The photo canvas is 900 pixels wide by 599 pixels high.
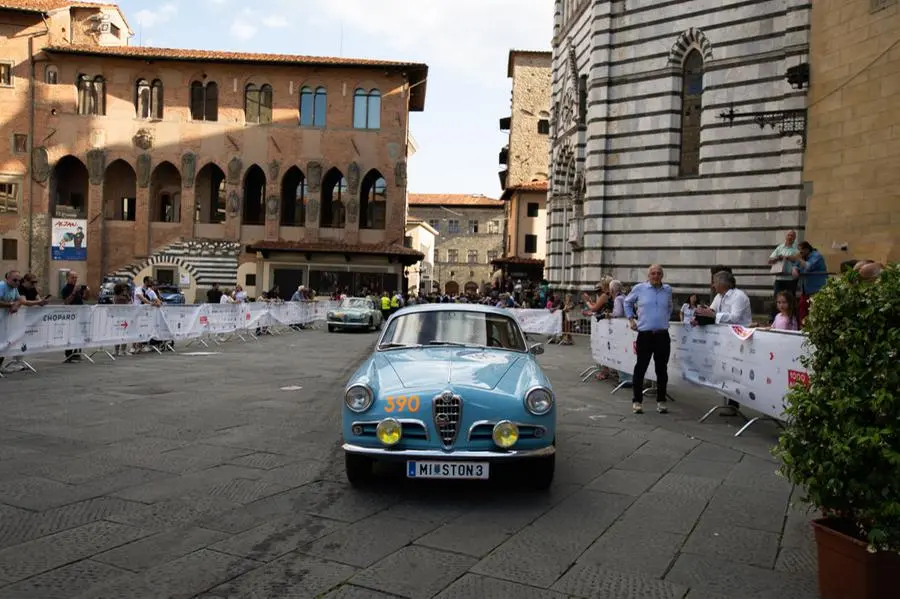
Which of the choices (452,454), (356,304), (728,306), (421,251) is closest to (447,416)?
(452,454)

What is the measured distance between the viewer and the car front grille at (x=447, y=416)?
5473 millimetres

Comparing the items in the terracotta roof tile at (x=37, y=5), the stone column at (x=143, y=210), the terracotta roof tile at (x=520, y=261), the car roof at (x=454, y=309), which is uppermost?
the terracotta roof tile at (x=37, y=5)

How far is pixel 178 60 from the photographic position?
42625mm

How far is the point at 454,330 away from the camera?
23.9 feet

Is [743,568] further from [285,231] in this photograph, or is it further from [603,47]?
[285,231]

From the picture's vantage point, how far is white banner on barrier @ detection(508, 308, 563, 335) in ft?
79.9

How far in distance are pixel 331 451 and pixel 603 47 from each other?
21390 millimetres

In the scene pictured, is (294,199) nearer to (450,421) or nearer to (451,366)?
(451,366)

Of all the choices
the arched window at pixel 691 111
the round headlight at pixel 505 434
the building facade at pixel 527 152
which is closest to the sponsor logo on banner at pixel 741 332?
the round headlight at pixel 505 434

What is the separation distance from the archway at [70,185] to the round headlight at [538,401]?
44.0 metres

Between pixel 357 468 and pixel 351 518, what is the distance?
2.51 feet

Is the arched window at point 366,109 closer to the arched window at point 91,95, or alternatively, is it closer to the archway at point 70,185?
the arched window at point 91,95

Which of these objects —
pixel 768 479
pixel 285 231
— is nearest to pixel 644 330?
pixel 768 479

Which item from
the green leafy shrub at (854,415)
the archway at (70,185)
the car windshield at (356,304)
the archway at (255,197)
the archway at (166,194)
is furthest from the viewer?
the archway at (255,197)
